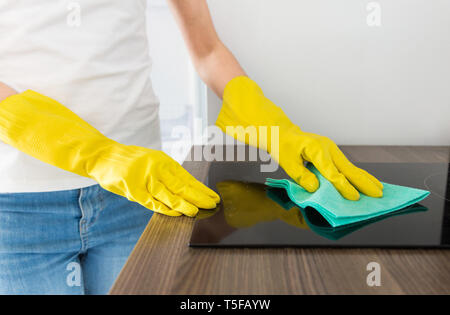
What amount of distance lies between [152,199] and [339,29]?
780 millimetres

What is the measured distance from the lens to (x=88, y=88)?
0.77m

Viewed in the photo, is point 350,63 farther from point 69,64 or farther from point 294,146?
point 69,64

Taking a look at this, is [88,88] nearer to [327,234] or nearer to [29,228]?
[29,228]

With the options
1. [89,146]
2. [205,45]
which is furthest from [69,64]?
[205,45]

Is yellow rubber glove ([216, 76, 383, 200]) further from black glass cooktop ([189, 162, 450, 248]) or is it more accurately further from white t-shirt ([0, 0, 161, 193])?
white t-shirt ([0, 0, 161, 193])

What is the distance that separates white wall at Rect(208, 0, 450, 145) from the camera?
38.7 inches

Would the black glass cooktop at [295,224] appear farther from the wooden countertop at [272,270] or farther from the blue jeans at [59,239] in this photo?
the blue jeans at [59,239]

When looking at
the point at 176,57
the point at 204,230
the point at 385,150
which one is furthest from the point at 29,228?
the point at 176,57

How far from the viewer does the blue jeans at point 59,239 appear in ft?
2.44

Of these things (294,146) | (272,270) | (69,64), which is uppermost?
(69,64)

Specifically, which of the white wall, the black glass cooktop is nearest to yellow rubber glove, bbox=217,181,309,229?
the black glass cooktop

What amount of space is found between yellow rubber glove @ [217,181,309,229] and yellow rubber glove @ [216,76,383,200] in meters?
0.09

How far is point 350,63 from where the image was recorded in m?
1.01

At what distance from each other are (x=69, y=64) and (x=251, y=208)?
1.75 feet
